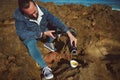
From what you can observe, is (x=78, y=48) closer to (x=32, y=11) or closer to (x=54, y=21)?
(x=54, y=21)

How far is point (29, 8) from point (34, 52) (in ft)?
1.10

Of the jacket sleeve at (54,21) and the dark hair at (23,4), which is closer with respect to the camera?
the dark hair at (23,4)

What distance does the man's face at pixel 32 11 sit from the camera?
1.80 metres

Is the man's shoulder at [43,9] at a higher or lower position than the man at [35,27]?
higher

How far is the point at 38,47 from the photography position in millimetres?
1842

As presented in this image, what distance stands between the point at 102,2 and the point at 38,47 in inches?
26.9

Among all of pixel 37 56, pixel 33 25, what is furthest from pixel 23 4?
pixel 37 56

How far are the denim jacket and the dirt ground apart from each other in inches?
3.0

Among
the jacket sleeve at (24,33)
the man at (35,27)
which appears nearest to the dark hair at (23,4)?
the man at (35,27)

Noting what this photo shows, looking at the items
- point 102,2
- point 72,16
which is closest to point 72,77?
point 72,16

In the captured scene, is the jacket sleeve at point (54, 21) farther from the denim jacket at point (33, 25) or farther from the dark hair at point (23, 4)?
the dark hair at point (23, 4)

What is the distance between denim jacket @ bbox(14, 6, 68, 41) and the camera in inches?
71.2

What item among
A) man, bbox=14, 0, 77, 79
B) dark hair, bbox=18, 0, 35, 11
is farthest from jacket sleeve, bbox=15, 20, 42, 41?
dark hair, bbox=18, 0, 35, 11

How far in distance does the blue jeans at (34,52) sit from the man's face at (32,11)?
0.61 feet
